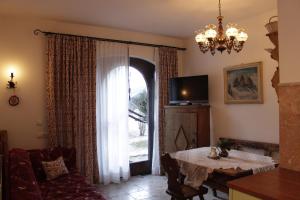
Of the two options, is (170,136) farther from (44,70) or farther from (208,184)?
(44,70)

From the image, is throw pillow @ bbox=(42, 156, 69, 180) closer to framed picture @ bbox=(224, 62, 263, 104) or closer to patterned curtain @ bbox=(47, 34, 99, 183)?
patterned curtain @ bbox=(47, 34, 99, 183)

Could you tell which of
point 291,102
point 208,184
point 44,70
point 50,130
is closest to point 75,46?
point 44,70

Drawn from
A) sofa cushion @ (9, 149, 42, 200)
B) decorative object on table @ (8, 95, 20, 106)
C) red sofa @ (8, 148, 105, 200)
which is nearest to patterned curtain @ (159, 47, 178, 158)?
red sofa @ (8, 148, 105, 200)

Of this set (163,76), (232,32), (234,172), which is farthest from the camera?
(163,76)

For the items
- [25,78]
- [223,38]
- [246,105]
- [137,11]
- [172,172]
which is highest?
[137,11]

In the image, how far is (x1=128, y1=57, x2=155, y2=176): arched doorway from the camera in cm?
546

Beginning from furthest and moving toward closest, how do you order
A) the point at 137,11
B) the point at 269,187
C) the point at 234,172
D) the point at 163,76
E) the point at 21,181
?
the point at 163,76, the point at 137,11, the point at 234,172, the point at 21,181, the point at 269,187

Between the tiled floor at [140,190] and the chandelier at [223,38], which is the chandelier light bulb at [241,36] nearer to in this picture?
the chandelier at [223,38]

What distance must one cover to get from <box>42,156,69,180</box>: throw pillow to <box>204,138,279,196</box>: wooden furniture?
83.0 inches

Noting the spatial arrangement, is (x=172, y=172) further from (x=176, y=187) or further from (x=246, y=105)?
(x=246, y=105)

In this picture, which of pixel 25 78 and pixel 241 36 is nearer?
pixel 241 36

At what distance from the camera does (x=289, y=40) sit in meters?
1.54

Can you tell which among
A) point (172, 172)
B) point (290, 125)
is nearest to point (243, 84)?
point (172, 172)

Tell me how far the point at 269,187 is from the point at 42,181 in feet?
11.0
